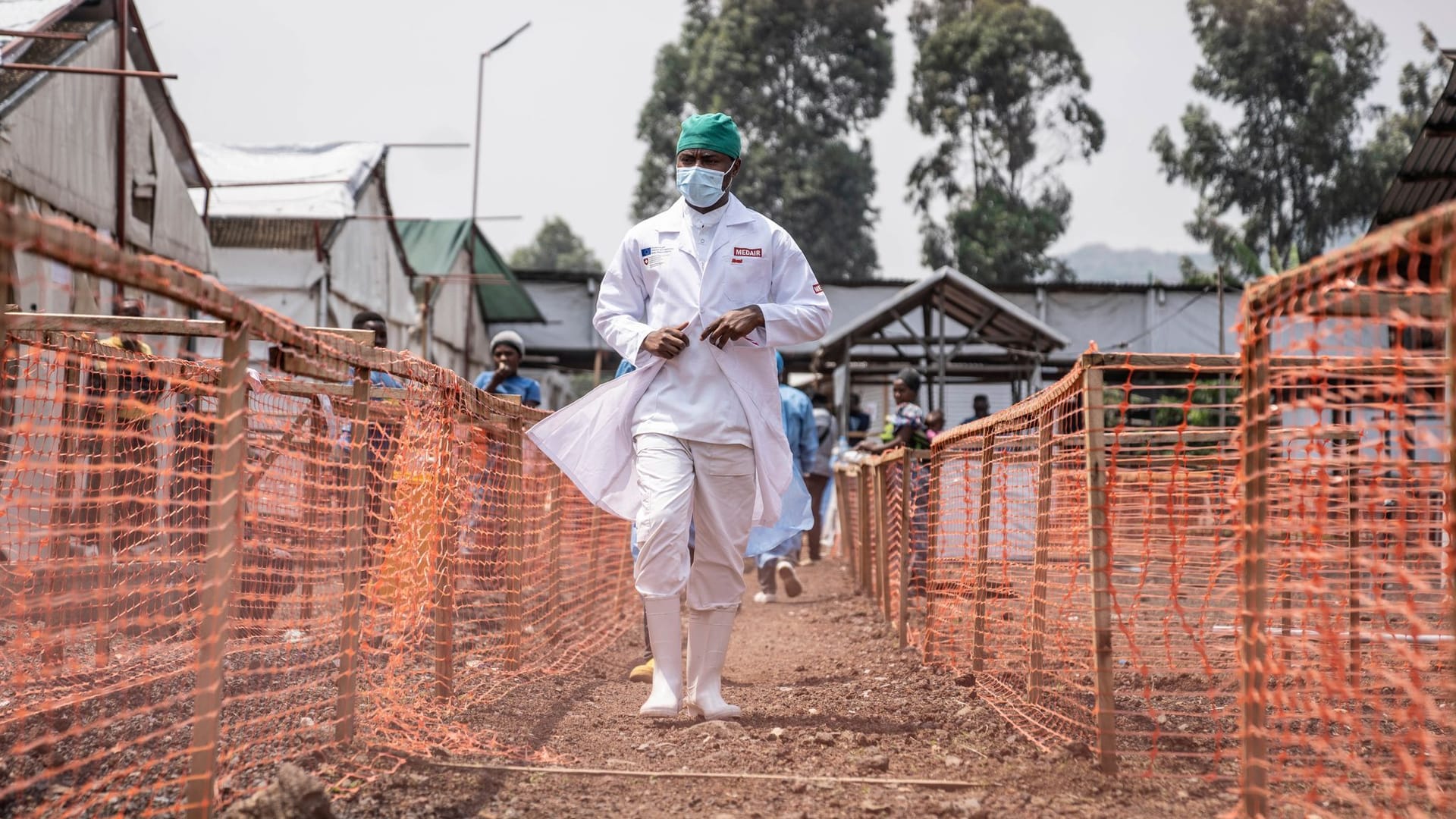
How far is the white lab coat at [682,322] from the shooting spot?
4.84m

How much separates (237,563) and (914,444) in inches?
237

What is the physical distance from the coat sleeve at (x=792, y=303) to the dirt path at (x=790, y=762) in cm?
138

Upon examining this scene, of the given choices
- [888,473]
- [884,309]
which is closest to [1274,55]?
[884,309]

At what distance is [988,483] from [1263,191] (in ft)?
→ 131

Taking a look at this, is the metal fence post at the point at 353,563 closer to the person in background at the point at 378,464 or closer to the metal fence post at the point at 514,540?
the person in background at the point at 378,464

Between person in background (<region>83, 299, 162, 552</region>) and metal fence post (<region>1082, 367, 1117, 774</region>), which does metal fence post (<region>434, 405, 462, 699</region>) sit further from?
metal fence post (<region>1082, 367, 1117, 774</region>)

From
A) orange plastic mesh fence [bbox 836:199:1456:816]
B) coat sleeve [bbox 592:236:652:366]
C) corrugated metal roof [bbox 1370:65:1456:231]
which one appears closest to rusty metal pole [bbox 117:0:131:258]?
orange plastic mesh fence [bbox 836:199:1456:816]

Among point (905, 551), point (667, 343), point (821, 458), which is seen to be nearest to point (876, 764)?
point (667, 343)

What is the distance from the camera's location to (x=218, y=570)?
9.00ft

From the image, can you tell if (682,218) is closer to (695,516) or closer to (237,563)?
(695,516)

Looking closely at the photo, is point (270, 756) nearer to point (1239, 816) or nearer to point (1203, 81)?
point (1239, 816)

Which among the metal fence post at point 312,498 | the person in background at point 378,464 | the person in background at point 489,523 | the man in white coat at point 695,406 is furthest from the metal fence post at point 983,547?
the metal fence post at point 312,498

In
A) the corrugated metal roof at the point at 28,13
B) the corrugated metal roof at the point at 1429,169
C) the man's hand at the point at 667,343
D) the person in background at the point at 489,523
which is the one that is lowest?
the person in background at the point at 489,523

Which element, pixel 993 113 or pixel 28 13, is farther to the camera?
pixel 993 113
